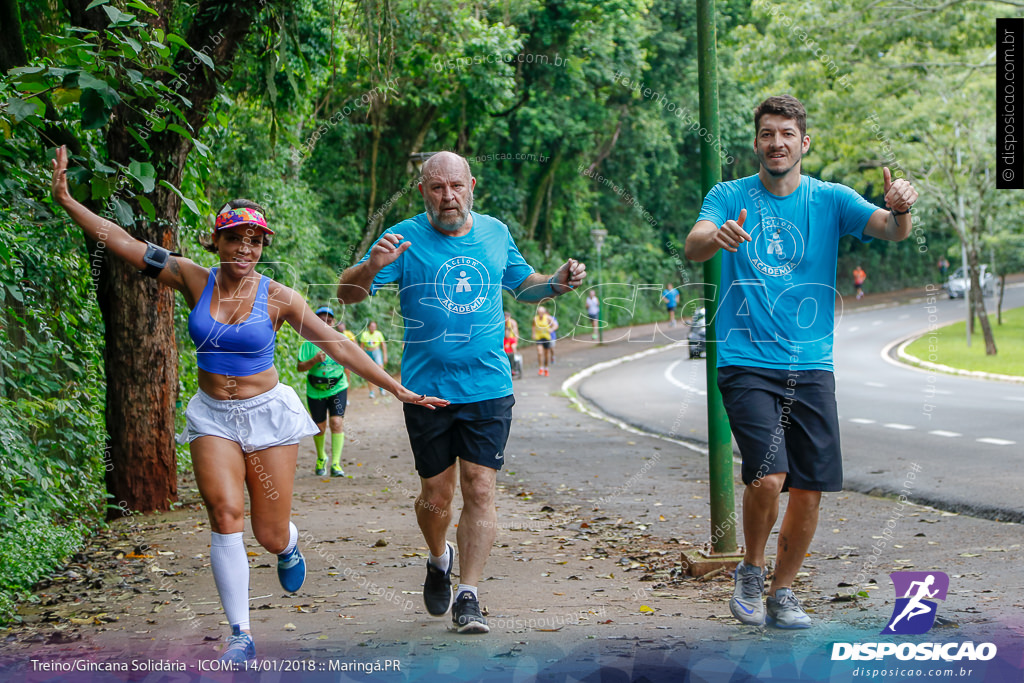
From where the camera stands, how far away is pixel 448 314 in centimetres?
493

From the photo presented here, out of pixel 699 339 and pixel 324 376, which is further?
pixel 324 376

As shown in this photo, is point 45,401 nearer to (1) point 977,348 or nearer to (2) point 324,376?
(2) point 324,376

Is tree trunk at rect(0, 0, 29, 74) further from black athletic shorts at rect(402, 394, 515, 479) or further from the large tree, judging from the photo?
black athletic shorts at rect(402, 394, 515, 479)

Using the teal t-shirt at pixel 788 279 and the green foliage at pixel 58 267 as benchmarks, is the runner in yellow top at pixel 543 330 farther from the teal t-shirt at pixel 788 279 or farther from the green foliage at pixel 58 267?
the teal t-shirt at pixel 788 279

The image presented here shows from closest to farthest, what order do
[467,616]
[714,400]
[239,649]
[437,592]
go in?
[239,649], [467,616], [437,592], [714,400]

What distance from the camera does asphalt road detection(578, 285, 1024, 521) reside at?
29.4 ft

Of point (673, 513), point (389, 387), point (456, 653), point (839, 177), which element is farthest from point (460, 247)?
point (839, 177)

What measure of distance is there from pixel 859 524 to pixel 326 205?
2111cm

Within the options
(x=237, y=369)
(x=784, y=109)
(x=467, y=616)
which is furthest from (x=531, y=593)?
(x=784, y=109)

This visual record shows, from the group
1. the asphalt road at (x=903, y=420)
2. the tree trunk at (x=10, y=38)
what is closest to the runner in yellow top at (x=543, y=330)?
the asphalt road at (x=903, y=420)

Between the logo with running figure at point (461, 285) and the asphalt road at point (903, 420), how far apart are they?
1.83 m

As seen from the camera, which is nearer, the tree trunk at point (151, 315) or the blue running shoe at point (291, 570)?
the blue running shoe at point (291, 570)

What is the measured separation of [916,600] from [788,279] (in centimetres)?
144

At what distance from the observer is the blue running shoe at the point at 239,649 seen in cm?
420
